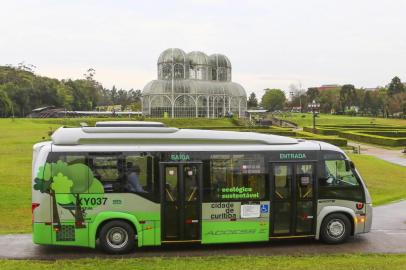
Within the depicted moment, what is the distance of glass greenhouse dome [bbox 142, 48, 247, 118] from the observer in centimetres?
8319

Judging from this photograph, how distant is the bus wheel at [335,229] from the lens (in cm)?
1282

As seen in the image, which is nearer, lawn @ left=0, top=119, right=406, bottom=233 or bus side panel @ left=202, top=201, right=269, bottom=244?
bus side panel @ left=202, top=201, right=269, bottom=244

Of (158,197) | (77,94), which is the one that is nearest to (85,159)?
(158,197)

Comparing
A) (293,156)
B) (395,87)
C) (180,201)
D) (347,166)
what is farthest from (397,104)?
(180,201)

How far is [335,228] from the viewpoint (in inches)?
508

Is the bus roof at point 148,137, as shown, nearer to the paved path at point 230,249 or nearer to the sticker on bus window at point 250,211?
the sticker on bus window at point 250,211

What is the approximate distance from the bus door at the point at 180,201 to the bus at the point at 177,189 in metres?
0.02

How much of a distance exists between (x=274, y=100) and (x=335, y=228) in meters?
148

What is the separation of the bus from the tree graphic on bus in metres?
0.02

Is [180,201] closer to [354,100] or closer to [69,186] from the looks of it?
[69,186]

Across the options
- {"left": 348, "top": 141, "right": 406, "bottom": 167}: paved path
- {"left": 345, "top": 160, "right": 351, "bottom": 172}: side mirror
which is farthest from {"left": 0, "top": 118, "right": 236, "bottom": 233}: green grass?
{"left": 348, "top": 141, "right": 406, "bottom": 167}: paved path

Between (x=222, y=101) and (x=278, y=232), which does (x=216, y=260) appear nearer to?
(x=278, y=232)

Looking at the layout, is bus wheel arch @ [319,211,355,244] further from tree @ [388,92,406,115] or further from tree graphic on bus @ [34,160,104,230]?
tree @ [388,92,406,115]

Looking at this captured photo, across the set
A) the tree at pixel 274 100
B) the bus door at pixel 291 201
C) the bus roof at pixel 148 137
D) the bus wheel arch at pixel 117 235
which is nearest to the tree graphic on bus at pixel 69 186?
the bus wheel arch at pixel 117 235
